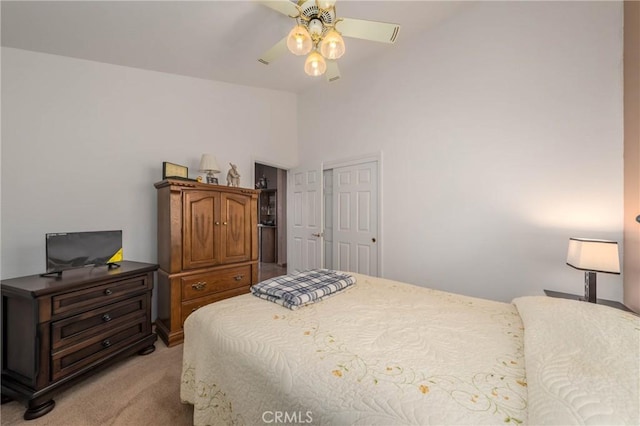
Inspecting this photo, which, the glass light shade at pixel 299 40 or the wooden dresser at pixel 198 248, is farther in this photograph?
the wooden dresser at pixel 198 248

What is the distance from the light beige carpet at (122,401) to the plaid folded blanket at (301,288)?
85 cm

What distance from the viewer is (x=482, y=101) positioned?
→ 2463 mm

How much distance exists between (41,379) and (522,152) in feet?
12.6

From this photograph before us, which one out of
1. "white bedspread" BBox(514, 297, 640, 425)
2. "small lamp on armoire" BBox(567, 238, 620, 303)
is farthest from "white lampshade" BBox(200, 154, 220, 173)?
"small lamp on armoire" BBox(567, 238, 620, 303)

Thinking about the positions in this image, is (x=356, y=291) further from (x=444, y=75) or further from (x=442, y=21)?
→ (x=442, y=21)

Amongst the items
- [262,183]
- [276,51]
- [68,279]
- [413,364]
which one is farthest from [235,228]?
[262,183]

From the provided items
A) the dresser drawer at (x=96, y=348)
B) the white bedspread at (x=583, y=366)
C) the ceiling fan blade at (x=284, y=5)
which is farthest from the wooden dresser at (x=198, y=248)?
the white bedspread at (x=583, y=366)

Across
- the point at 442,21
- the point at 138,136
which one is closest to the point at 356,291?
the point at 138,136

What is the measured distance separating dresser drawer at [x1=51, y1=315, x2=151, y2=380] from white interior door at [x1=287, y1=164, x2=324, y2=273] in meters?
2.26

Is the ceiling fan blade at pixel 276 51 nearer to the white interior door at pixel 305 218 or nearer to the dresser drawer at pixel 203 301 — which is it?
the white interior door at pixel 305 218

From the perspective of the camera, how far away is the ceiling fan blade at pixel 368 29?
1626 millimetres

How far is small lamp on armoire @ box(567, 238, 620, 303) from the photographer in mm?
1593

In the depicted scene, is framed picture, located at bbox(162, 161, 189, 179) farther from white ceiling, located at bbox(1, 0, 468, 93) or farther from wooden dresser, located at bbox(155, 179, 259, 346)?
white ceiling, located at bbox(1, 0, 468, 93)

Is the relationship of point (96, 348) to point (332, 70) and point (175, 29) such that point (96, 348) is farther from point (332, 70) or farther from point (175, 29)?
point (332, 70)
